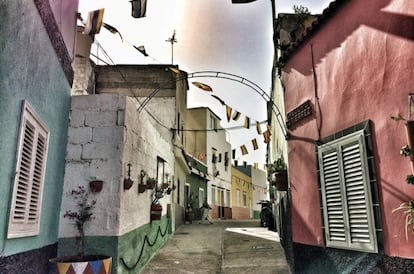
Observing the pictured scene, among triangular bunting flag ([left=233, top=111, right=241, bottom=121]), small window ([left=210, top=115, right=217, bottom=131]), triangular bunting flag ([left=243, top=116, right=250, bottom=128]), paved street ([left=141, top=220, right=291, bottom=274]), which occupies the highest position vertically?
small window ([left=210, top=115, right=217, bottom=131])

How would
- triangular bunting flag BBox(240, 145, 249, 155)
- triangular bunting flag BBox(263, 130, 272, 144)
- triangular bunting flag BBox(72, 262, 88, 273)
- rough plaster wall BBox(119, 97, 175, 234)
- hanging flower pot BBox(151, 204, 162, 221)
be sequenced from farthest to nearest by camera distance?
triangular bunting flag BBox(240, 145, 249, 155)
triangular bunting flag BBox(263, 130, 272, 144)
hanging flower pot BBox(151, 204, 162, 221)
rough plaster wall BBox(119, 97, 175, 234)
triangular bunting flag BBox(72, 262, 88, 273)

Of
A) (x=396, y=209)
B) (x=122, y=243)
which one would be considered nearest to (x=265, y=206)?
(x=122, y=243)

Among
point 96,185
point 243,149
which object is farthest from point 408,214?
point 243,149

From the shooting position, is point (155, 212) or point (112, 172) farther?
point (155, 212)

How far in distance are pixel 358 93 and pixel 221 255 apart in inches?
192

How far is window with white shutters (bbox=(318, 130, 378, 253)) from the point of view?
4195 millimetres

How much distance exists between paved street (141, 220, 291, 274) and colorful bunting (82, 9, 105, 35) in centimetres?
465

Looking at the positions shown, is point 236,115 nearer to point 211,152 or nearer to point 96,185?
point 96,185

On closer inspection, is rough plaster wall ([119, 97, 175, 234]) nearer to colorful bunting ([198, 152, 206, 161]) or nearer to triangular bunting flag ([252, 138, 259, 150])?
triangular bunting flag ([252, 138, 259, 150])

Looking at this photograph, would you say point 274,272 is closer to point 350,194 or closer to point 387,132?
point 350,194

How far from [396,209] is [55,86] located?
14.4 ft

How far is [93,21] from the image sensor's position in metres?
6.68

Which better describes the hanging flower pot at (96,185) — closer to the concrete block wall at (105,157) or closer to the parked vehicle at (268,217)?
the concrete block wall at (105,157)

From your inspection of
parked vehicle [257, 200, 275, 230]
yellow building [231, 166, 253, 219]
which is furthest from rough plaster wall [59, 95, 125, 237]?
yellow building [231, 166, 253, 219]
